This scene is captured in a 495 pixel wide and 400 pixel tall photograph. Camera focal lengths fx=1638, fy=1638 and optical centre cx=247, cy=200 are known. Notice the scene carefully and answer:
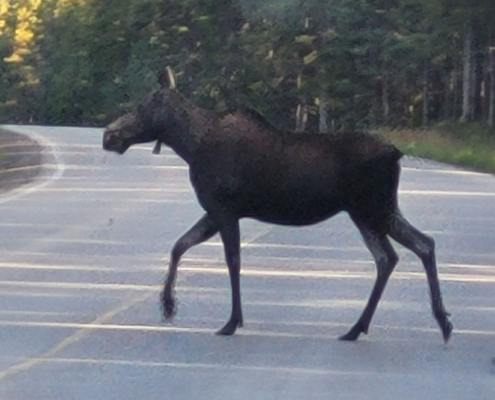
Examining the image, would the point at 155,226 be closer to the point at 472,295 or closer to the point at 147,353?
the point at 472,295

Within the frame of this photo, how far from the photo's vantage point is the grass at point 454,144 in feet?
132

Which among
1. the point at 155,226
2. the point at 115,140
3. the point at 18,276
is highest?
the point at 115,140

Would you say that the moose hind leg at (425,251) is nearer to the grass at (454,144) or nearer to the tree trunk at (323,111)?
the grass at (454,144)

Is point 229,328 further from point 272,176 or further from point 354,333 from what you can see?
point 272,176

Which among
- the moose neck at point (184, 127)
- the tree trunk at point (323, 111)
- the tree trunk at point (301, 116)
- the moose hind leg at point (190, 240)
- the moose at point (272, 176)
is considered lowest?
the tree trunk at point (301, 116)

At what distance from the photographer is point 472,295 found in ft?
44.0

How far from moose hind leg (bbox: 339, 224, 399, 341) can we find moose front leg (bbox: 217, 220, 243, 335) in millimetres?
719

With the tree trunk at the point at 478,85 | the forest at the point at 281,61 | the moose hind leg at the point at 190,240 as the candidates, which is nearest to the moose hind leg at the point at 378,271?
the moose hind leg at the point at 190,240

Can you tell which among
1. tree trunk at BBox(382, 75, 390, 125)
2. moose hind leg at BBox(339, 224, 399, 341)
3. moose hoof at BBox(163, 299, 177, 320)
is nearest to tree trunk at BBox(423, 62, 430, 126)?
tree trunk at BBox(382, 75, 390, 125)

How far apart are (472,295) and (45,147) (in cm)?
3342

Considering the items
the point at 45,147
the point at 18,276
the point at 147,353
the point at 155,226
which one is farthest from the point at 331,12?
the point at 147,353

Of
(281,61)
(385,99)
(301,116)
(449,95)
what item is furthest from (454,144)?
(281,61)

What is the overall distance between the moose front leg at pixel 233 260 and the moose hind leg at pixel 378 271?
0.72m

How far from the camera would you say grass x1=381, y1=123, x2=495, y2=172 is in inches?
1580
